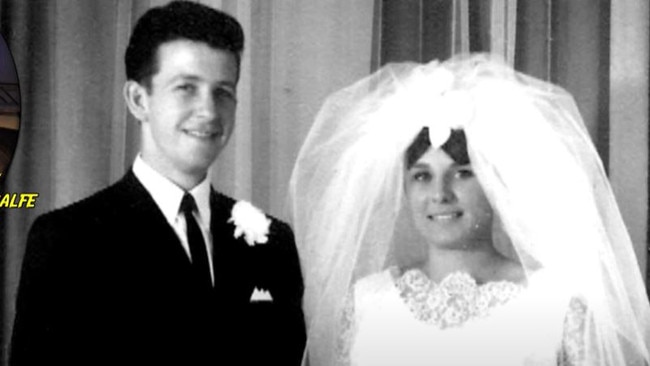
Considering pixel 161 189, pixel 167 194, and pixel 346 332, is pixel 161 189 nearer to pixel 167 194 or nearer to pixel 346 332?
pixel 167 194

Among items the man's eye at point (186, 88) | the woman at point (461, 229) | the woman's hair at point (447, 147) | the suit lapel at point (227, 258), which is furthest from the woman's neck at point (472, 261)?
the man's eye at point (186, 88)

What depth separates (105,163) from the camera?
3.05 ft

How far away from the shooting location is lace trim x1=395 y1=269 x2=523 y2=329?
898 millimetres

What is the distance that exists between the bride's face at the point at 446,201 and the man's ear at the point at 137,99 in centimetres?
32

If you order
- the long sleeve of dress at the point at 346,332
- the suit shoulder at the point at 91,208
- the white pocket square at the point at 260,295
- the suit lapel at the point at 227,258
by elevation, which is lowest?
the long sleeve of dress at the point at 346,332

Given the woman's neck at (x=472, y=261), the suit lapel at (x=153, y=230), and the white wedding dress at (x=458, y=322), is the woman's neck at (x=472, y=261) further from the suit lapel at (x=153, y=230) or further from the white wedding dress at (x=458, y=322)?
the suit lapel at (x=153, y=230)

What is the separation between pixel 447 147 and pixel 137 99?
367 millimetres

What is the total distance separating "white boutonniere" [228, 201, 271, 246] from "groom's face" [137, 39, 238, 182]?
0.21 feet

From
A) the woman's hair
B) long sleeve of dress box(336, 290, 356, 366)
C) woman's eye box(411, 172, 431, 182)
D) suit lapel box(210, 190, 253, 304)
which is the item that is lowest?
long sleeve of dress box(336, 290, 356, 366)

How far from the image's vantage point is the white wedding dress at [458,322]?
867 mm

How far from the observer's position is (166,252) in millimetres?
858

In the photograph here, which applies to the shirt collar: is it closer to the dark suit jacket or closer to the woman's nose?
the dark suit jacket

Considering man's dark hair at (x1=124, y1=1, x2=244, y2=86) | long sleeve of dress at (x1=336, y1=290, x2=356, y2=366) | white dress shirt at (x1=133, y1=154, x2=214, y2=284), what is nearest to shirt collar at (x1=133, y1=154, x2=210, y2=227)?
white dress shirt at (x1=133, y1=154, x2=214, y2=284)

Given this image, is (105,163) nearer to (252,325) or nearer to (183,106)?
(183,106)
